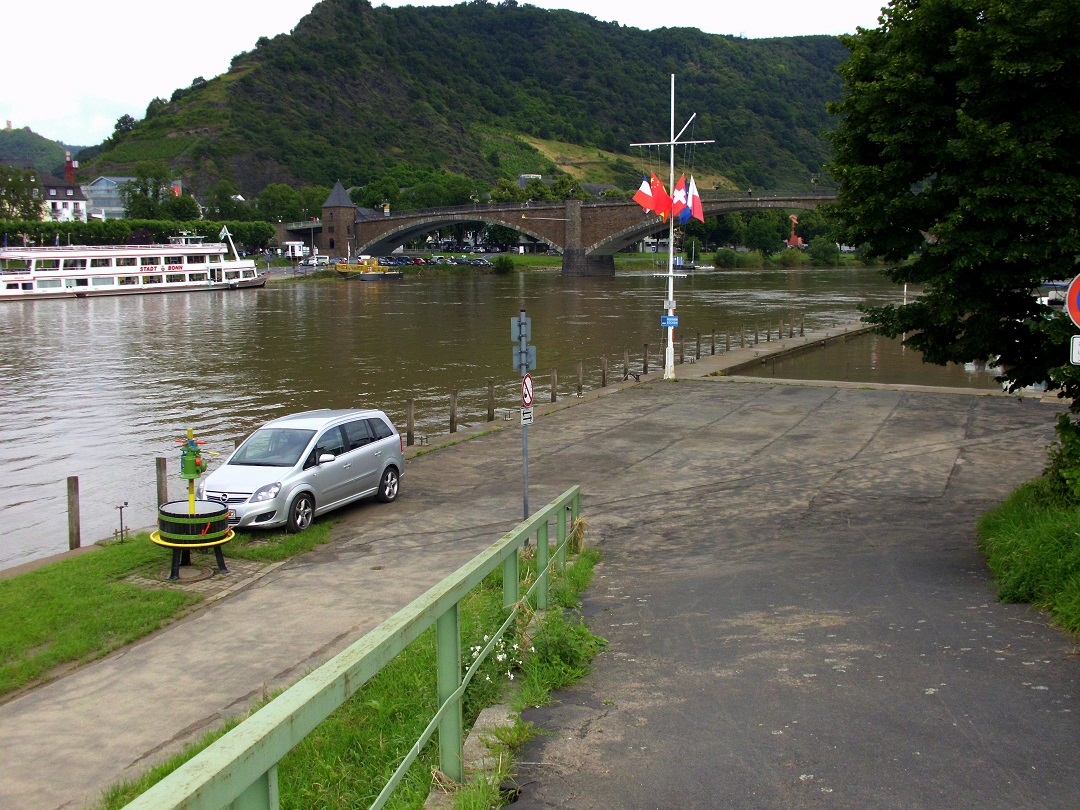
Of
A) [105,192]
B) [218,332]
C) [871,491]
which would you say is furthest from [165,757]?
[105,192]

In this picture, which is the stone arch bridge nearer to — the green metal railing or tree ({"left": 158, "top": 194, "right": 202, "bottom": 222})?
tree ({"left": 158, "top": 194, "right": 202, "bottom": 222})

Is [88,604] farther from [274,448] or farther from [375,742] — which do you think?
[375,742]

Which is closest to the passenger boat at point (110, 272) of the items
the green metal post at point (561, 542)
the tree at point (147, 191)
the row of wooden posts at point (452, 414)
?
the tree at point (147, 191)

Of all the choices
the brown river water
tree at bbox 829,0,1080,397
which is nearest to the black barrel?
the brown river water

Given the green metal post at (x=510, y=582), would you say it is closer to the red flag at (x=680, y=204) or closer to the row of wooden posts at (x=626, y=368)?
the row of wooden posts at (x=626, y=368)

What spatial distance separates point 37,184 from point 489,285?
6748 centimetres

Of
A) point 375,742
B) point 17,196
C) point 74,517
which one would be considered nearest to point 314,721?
point 375,742

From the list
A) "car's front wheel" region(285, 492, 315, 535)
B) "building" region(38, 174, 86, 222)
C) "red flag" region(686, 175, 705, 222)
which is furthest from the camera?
"building" region(38, 174, 86, 222)

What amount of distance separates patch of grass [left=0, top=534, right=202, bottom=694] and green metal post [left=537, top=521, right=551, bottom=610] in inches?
190

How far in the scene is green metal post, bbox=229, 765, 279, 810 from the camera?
2906 millimetres

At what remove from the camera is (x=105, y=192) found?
17700cm

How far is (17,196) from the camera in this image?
399ft

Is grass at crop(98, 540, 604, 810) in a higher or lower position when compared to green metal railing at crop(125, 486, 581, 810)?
lower

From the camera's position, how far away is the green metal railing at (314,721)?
2678mm
